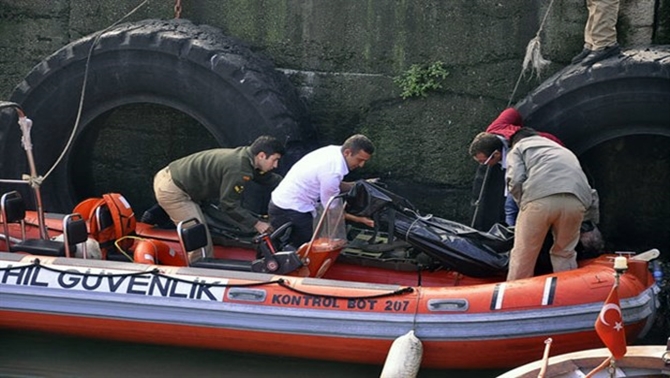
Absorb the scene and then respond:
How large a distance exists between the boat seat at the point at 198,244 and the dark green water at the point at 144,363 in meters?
0.62

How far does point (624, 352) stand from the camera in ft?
20.5

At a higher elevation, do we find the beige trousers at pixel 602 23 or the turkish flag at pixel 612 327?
the beige trousers at pixel 602 23

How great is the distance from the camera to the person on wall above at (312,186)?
8.02m

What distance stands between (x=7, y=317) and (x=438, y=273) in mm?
3088

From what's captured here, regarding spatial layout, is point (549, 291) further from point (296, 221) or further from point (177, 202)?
point (177, 202)

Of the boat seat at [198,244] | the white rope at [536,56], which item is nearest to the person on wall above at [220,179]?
the boat seat at [198,244]

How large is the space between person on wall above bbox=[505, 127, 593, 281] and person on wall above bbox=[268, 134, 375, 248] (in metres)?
1.08

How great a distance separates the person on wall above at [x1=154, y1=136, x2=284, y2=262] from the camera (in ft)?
26.8

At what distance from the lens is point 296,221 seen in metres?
8.13

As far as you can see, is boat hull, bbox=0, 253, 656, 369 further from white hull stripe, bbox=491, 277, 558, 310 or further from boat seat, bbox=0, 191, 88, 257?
boat seat, bbox=0, 191, 88, 257

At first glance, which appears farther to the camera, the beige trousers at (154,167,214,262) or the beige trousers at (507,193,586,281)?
the beige trousers at (154,167,214,262)

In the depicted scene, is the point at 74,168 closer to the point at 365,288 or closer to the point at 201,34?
the point at 201,34

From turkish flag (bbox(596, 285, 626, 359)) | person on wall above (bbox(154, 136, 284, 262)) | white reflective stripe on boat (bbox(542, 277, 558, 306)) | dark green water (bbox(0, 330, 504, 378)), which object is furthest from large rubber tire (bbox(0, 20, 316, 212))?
turkish flag (bbox(596, 285, 626, 359))

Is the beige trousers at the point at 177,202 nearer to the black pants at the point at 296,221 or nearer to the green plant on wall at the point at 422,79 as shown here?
the black pants at the point at 296,221
